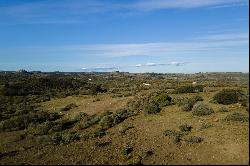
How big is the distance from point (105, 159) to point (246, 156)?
694cm

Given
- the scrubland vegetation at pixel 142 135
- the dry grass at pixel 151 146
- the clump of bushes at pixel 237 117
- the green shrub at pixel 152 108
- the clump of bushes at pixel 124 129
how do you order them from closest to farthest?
the dry grass at pixel 151 146 < the scrubland vegetation at pixel 142 135 < the clump of bushes at pixel 237 117 < the clump of bushes at pixel 124 129 < the green shrub at pixel 152 108

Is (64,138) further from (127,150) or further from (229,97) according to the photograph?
(229,97)

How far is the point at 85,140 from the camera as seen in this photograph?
1015 inches

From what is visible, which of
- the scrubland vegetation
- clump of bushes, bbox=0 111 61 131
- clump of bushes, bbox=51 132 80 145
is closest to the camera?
the scrubland vegetation

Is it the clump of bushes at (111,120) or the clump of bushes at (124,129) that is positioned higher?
the clump of bushes at (111,120)

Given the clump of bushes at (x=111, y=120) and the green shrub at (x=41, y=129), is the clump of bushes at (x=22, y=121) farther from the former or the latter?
the clump of bushes at (x=111, y=120)

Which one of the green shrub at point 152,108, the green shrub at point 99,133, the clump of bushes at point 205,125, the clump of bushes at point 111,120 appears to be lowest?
the green shrub at point 99,133

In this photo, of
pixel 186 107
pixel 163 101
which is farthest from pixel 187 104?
pixel 163 101

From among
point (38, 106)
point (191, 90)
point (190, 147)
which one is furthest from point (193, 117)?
point (38, 106)

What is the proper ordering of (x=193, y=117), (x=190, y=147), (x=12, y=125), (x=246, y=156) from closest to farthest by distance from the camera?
(x=246, y=156), (x=190, y=147), (x=193, y=117), (x=12, y=125)

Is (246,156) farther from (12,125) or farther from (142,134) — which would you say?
(12,125)

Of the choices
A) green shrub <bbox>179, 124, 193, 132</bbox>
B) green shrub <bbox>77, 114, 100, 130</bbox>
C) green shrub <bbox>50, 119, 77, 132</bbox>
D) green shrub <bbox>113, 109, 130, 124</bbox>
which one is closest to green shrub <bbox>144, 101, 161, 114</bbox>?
green shrub <bbox>113, 109, 130, 124</bbox>

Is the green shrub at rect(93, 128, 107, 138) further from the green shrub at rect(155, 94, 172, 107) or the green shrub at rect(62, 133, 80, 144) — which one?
the green shrub at rect(155, 94, 172, 107)

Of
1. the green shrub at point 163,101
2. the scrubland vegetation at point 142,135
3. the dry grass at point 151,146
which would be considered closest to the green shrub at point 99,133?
the scrubland vegetation at point 142,135
